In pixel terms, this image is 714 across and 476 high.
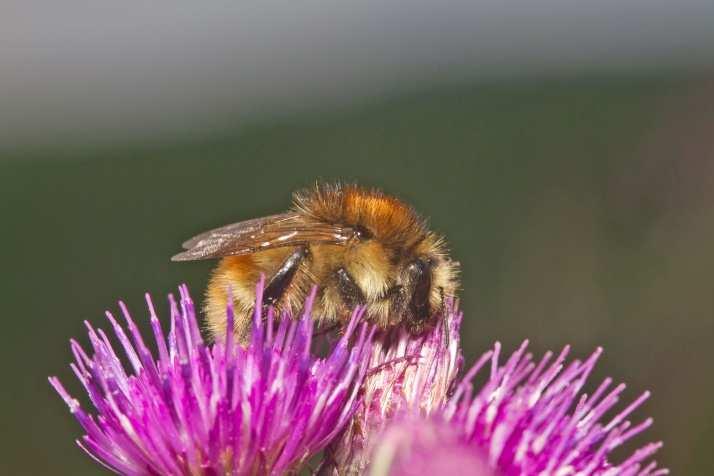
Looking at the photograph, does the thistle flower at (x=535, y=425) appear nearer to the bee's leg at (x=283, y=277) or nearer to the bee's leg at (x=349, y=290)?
the bee's leg at (x=349, y=290)

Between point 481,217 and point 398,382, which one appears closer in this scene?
point 398,382

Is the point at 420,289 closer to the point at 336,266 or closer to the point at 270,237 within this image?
the point at 336,266

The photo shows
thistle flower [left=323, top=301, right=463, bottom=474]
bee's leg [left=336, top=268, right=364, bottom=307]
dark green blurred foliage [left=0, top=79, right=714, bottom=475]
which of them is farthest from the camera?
dark green blurred foliage [left=0, top=79, right=714, bottom=475]

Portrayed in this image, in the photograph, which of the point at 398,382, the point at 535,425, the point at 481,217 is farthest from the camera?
the point at 481,217

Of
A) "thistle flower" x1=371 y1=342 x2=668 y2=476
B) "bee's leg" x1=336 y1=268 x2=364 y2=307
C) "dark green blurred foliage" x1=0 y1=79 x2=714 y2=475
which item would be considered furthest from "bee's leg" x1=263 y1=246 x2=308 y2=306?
"dark green blurred foliage" x1=0 y1=79 x2=714 y2=475

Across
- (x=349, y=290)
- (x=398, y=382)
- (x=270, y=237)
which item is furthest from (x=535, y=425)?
(x=270, y=237)

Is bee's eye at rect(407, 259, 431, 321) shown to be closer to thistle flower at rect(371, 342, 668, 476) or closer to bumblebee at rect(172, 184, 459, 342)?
bumblebee at rect(172, 184, 459, 342)

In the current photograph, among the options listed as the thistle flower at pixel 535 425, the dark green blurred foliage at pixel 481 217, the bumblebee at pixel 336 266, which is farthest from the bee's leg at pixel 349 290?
the dark green blurred foliage at pixel 481 217
